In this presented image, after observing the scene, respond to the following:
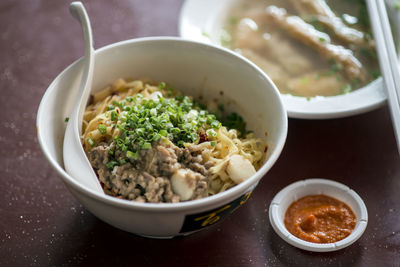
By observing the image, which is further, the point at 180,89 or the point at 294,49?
the point at 294,49

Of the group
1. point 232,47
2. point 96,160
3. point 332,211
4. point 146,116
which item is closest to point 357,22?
point 232,47

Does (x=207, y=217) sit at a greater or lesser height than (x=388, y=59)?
lesser

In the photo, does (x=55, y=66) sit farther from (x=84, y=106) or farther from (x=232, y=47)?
(x=232, y=47)

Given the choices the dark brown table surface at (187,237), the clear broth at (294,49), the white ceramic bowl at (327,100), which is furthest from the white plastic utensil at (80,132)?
the clear broth at (294,49)

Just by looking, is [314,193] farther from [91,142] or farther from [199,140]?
[91,142]

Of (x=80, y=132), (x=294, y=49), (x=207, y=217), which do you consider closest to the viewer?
(x=207, y=217)

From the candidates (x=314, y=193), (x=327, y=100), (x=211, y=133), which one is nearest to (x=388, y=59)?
(x=327, y=100)
